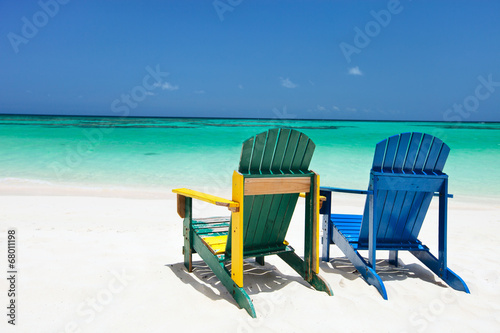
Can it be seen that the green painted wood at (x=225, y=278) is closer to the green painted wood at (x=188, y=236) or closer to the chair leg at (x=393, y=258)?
the green painted wood at (x=188, y=236)

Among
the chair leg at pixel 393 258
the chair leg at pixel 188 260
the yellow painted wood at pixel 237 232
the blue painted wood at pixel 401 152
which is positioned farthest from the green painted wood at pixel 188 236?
the chair leg at pixel 393 258

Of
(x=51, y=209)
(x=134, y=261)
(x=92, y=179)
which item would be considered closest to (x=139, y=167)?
(x=92, y=179)

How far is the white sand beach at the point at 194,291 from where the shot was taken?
86.2 inches

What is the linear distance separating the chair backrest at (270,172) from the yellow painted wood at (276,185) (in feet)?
0.09

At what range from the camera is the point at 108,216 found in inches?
189

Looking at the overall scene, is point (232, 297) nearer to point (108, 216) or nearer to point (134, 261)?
point (134, 261)

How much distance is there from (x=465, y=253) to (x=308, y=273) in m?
2.02

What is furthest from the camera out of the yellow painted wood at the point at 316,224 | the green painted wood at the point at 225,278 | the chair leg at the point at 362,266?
the chair leg at the point at 362,266

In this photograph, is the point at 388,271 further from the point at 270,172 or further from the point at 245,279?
the point at 270,172

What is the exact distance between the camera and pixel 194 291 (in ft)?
8.57

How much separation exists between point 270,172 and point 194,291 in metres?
1.06

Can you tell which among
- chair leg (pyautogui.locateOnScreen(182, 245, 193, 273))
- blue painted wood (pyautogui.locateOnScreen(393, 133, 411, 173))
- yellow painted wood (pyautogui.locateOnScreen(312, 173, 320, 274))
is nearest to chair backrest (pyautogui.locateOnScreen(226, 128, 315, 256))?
yellow painted wood (pyautogui.locateOnScreen(312, 173, 320, 274))

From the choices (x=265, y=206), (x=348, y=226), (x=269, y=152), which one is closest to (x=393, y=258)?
(x=348, y=226)

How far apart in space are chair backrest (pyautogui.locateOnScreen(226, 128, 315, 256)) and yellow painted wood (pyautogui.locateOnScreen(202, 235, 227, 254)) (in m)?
0.11
